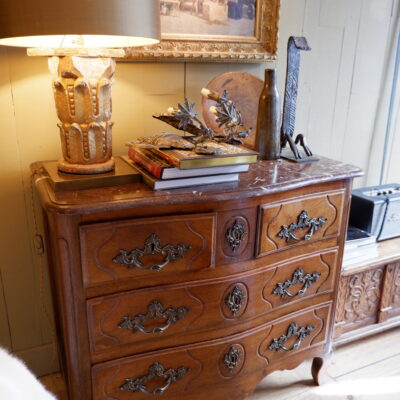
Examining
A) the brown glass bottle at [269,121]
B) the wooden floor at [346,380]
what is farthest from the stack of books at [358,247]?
the brown glass bottle at [269,121]

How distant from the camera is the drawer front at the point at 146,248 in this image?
1094 millimetres

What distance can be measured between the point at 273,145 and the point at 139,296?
2.36ft

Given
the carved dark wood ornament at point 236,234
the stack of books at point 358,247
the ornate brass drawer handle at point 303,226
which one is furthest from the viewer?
the stack of books at point 358,247

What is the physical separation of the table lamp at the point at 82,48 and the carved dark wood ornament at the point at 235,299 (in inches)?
20.9

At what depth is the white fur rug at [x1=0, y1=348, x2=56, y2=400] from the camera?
69cm

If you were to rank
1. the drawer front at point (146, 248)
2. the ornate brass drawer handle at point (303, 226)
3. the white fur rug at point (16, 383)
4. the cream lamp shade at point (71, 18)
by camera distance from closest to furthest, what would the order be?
the white fur rug at point (16, 383) → the cream lamp shade at point (71, 18) → the drawer front at point (146, 248) → the ornate brass drawer handle at point (303, 226)

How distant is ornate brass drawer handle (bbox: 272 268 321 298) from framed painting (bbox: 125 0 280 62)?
865 millimetres

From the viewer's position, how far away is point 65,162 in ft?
4.02

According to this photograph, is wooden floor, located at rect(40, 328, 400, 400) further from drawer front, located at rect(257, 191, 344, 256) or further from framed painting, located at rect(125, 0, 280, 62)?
framed painting, located at rect(125, 0, 280, 62)

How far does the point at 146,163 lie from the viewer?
122cm

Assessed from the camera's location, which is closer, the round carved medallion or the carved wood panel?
the round carved medallion

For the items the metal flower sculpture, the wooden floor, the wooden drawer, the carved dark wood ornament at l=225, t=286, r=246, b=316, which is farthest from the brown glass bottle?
the wooden floor

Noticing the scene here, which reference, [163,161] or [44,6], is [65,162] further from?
[44,6]

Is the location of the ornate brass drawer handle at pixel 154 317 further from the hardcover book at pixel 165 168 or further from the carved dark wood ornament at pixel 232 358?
the hardcover book at pixel 165 168
